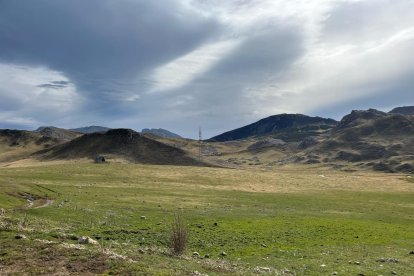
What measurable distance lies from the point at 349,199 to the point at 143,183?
4827 centimetres

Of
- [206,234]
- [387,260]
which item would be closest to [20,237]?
[206,234]

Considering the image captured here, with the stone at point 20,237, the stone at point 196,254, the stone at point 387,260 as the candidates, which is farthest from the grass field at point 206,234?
the stone at point 196,254

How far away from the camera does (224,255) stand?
103ft

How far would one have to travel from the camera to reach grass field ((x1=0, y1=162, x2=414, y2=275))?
75.5 ft

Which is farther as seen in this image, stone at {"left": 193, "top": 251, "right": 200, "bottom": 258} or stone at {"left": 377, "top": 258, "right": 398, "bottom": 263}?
stone at {"left": 377, "top": 258, "right": 398, "bottom": 263}

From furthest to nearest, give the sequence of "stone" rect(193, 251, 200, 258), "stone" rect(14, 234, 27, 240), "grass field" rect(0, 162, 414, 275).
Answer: "stone" rect(193, 251, 200, 258) < "stone" rect(14, 234, 27, 240) < "grass field" rect(0, 162, 414, 275)

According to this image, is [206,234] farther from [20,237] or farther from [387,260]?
[20,237]

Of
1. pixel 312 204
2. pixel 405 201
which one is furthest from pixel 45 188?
pixel 405 201

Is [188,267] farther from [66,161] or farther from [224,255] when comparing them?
[66,161]

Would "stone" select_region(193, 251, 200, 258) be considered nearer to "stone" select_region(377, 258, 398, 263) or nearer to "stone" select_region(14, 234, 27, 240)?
"stone" select_region(14, 234, 27, 240)

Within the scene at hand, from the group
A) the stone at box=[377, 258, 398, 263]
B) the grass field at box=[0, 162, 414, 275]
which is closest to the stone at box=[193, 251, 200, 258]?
the grass field at box=[0, 162, 414, 275]

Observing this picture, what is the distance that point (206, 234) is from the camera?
132ft

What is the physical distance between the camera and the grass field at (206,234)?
23.0 meters

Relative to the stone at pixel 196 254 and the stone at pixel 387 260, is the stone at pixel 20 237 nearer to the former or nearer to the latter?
the stone at pixel 196 254
